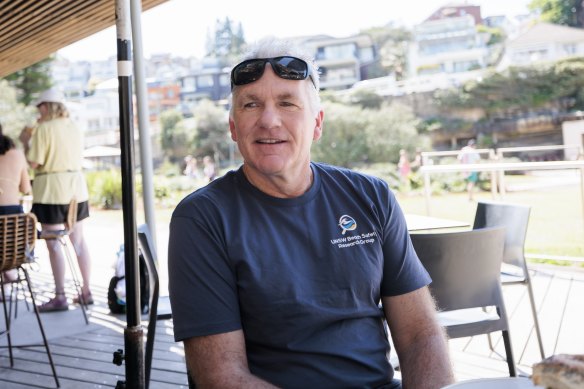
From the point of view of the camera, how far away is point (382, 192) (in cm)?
156

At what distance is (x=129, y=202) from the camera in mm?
1416

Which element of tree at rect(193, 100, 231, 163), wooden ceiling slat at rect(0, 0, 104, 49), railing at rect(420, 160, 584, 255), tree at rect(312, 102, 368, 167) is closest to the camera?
railing at rect(420, 160, 584, 255)

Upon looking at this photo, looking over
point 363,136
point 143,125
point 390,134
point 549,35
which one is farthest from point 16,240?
point 549,35

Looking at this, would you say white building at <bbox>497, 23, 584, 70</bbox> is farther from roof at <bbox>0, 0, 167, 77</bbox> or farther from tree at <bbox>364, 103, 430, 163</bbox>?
roof at <bbox>0, 0, 167, 77</bbox>

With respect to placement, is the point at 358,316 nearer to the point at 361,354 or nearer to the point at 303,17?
the point at 361,354

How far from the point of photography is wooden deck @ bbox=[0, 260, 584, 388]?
10.4 feet

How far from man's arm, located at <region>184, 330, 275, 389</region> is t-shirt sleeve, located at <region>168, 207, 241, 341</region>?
0.07ft

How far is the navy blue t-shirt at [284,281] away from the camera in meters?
1.32

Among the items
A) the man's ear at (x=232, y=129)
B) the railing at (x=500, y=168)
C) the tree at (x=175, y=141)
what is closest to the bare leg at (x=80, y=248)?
the railing at (x=500, y=168)

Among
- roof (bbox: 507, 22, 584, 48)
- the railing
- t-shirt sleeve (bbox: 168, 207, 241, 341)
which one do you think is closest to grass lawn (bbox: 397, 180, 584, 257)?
the railing

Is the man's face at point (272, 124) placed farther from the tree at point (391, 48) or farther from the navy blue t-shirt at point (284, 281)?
the tree at point (391, 48)

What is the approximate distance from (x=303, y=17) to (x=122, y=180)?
44.8 metres

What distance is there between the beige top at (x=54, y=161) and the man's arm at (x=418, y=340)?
3.50 m

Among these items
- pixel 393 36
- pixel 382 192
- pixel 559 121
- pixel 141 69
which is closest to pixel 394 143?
pixel 559 121
